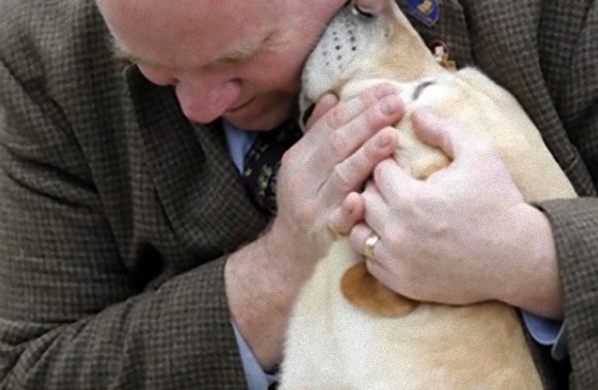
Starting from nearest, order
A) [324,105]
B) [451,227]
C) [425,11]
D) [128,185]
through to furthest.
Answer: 1. [451,227]
2. [324,105]
3. [425,11]
4. [128,185]

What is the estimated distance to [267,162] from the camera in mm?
1312

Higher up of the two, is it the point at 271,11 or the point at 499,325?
the point at 271,11

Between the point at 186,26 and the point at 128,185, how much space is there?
1.04 feet

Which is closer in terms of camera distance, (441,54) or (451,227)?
(451,227)

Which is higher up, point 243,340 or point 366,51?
point 366,51

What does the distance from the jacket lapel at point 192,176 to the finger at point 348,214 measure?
231 mm

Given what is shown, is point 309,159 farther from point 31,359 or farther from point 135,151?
point 31,359

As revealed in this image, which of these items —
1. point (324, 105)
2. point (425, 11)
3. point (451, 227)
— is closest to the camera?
point (451, 227)

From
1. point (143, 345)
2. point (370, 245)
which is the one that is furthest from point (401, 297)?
point (143, 345)

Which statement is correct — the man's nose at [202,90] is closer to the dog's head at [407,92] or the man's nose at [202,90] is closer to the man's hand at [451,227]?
the dog's head at [407,92]

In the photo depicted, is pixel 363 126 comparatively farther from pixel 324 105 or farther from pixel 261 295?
pixel 261 295

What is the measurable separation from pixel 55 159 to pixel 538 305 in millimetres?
611

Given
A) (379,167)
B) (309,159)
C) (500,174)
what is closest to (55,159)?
(309,159)

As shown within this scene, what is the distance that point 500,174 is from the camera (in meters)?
1.07
